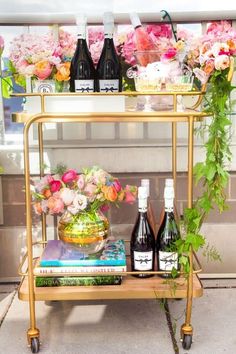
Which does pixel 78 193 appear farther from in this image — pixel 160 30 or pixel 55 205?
pixel 160 30

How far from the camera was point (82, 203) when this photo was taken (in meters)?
1.63

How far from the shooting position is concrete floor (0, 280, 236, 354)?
1.58 metres

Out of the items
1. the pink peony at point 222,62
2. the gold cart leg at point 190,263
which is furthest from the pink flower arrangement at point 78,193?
the pink peony at point 222,62

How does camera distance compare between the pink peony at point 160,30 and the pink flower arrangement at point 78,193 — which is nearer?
the pink flower arrangement at point 78,193

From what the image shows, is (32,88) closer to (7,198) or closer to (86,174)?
(86,174)

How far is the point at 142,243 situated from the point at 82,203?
256 mm

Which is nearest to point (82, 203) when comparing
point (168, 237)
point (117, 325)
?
point (168, 237)

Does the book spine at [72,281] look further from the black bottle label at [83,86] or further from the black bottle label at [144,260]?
the black bottle label at [83,86]

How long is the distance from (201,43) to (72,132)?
0.64 meters

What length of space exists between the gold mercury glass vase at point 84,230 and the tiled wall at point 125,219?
0.38 meters

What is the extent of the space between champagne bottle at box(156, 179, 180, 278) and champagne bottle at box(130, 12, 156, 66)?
0.38m

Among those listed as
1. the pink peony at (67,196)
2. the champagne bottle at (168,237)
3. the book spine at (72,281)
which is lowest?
the book spine at (72,281)

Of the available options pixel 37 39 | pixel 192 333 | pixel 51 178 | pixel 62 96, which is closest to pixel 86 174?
pixel 51 178

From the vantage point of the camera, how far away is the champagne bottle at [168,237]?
5.33 feet
